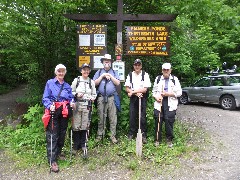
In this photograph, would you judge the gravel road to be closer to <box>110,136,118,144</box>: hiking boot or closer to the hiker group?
the hiker group

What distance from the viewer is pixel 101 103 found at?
6.40 m

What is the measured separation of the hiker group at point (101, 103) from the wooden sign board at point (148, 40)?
3.93 ft

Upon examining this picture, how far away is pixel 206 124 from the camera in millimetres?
8922

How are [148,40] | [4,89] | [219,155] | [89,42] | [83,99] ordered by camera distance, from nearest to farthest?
1. [83,99]
2. [219,155]
3. [89,42]
4. [148,40]
5. [4,89]

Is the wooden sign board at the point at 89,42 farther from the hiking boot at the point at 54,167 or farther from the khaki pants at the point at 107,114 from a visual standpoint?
the hiking boot at the point at 54,167

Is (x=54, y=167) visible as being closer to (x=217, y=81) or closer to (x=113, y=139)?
(x=113, y=139)

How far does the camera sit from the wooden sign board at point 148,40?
7477 millimetres

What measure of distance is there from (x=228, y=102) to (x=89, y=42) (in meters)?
8.14

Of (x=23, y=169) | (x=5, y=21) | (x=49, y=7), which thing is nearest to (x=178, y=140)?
(x=23, y=169)

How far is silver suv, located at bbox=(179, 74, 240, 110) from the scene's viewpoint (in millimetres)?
12336

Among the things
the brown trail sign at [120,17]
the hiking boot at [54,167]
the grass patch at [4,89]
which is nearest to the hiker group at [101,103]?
the hiking boot at [54,167]

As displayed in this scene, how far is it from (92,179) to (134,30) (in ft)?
13.8

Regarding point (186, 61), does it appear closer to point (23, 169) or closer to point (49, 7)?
point (49, 7)

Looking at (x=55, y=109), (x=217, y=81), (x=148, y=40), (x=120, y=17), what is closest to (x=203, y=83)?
(x=217, y=81)
